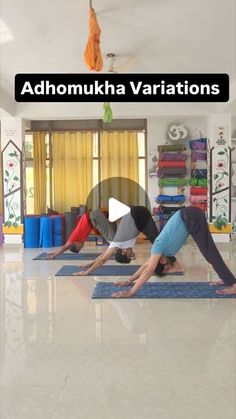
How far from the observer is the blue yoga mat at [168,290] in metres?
4.44

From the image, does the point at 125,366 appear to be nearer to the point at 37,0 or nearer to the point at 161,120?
the point at 37,0

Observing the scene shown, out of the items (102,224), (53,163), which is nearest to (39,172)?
(53,163)

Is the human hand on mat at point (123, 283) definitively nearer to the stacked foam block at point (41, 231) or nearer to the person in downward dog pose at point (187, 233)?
the person in downward dog pose at point (187, 233)

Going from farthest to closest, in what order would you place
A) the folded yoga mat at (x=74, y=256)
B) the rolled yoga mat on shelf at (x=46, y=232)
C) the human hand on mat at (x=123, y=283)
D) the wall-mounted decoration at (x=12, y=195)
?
the wall-mounted decoration at (x=12, y=195) < the rolled yoga mat on shelf at (x=46, y=232) < the folded yoga mat at (x=74, y=256) < the human hand on mat at (x=123, y=283)

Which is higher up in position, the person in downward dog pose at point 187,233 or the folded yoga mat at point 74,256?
the person in downward dog pose at point 187,233

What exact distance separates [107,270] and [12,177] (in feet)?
13.1

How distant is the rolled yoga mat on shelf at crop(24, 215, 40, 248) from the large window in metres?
1.40

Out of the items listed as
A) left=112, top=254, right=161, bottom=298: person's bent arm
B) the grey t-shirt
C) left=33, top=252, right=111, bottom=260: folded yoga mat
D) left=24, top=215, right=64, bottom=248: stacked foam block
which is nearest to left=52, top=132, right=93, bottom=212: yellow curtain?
left=24, top=215, right=64, bottom=248: stacked foam block

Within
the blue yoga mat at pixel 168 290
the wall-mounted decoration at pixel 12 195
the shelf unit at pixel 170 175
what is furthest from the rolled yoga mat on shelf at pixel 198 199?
the blue yoga mat at pixel 168 290

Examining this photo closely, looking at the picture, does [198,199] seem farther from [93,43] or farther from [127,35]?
[93,43]

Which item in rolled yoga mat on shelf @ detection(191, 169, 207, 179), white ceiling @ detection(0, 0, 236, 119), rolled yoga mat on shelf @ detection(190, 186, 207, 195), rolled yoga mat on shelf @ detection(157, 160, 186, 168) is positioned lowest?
rolled yoga mat on shelf @ detection(190, 186, 207, 195)

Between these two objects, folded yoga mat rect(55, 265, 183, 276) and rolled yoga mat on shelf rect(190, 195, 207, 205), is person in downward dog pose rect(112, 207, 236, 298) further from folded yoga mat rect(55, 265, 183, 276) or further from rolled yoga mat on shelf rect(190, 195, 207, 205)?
rolled yoga mat on shelf rect(190, 195, 207, 205)

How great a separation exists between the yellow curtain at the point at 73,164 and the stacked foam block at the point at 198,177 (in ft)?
7.68

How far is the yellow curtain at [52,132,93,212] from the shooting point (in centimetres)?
979
